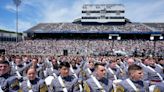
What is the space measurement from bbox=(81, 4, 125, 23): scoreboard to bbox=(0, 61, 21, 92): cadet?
3016 inches

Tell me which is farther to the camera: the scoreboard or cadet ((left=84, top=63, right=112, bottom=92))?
the scoreboard

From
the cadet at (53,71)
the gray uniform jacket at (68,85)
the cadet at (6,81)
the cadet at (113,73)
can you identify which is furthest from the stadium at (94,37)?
the cadet at (6,81)

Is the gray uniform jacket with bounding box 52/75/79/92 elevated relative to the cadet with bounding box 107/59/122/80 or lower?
elevated

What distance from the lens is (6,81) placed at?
23.8ft

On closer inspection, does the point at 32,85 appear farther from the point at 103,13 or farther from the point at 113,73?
the point at 103,13

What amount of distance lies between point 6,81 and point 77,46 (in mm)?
55326

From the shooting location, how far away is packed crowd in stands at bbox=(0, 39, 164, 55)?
189 feet

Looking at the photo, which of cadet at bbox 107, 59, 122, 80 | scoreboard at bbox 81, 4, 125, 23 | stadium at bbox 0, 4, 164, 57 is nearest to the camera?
cadet at bbox 107, 59, 122, 80

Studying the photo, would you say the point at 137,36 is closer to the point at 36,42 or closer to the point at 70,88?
the point at 36,42

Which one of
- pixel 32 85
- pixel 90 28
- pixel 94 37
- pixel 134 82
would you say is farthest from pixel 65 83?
pixel 90 28

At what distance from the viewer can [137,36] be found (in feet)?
227

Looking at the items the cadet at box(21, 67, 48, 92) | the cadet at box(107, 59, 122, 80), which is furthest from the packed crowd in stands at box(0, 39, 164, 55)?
the cadet at box(21, 67, 48, 92)

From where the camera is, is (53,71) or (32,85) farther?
(53,71)

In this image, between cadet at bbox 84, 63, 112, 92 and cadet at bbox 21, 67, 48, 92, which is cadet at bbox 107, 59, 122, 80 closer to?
cadet at bbox 84, 63, 112, 92
